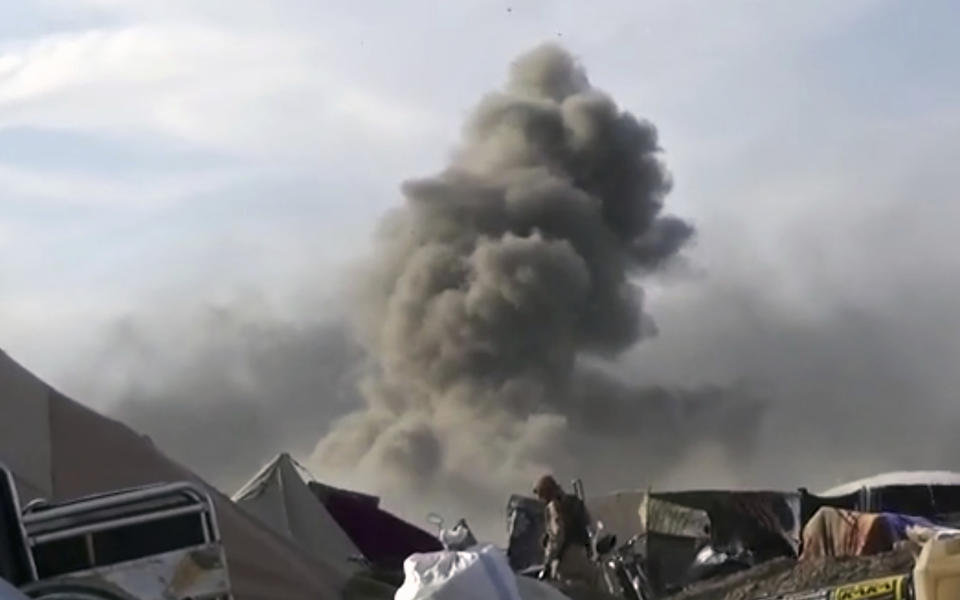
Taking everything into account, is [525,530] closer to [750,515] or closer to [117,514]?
[750,515]

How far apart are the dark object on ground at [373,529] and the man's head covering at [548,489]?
17.2 ft

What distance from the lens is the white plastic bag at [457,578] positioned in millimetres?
5230

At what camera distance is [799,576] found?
1026cm

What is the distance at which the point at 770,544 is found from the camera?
18.8 meters

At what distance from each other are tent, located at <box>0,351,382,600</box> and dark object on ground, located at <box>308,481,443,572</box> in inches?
224

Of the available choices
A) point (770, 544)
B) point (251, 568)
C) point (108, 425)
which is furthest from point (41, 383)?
point (770, 544)

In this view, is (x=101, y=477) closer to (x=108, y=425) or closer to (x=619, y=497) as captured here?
(x=108, y=425)

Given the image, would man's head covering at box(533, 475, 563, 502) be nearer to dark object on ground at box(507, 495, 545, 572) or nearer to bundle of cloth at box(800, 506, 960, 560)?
bundle of cloth at box(800, 506, 960, 560)

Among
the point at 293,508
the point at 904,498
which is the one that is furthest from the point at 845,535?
the point at 904,498

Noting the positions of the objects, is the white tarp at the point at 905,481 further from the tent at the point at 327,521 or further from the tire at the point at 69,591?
the tire at the point at 69,591

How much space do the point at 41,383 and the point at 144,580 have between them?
19.6 feet

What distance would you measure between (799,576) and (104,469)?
4282mm

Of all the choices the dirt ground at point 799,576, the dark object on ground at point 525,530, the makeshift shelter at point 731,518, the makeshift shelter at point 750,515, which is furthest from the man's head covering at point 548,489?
the makeshift shelter at point 750,515

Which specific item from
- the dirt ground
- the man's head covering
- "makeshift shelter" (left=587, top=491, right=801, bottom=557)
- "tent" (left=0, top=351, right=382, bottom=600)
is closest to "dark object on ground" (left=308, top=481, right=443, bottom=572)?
"makeshift shelter" (left=587, top=491, right=801, bottom=557)
